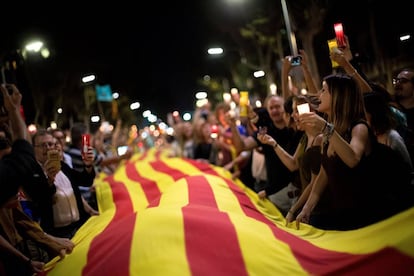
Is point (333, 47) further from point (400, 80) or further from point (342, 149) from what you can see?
point (342, 149)

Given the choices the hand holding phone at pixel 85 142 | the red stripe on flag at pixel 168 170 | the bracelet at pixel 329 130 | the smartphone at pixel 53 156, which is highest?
the hand holding phone at pixel 85 142

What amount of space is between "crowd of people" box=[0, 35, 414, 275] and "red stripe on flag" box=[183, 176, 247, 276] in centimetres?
83

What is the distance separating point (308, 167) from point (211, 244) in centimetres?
128

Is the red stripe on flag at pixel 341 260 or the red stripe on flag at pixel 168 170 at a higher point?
the red stripe on flag at pixel 168 170

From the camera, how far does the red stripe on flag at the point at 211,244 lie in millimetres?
2674

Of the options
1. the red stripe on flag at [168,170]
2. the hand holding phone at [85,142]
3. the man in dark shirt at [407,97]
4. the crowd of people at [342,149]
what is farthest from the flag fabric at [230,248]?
the red stripe on flag at [168,170]

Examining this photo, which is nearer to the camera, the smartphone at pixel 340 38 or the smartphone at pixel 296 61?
the smartphone at pixel 340 38

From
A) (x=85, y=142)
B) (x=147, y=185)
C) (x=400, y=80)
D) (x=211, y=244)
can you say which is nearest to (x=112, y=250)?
(x=211, y=244)

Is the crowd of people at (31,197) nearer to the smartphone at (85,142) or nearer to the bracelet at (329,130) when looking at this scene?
the smartphone at (85,142)

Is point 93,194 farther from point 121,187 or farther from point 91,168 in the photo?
point 91,168

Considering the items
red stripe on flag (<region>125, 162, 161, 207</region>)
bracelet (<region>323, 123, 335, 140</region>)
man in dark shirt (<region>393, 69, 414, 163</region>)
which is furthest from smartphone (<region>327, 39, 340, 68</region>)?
red stripe on flag (<region>125, 162, 161, 207</region>)

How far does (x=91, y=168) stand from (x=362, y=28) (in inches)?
120

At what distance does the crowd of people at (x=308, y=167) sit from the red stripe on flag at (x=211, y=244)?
0.83 meters

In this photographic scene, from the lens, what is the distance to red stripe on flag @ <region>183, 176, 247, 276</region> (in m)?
2.67
